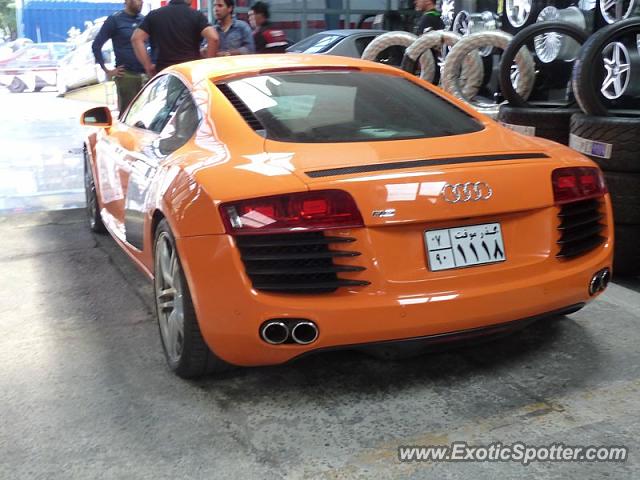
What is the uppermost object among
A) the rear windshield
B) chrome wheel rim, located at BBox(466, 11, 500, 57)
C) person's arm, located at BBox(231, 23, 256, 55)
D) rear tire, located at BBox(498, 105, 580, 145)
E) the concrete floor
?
chrome wheel rim, located at BBox(466, 11, 500, 57)

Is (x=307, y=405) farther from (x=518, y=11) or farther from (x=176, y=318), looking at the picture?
(x=518, y=11)

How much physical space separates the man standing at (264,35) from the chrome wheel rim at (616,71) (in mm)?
3324

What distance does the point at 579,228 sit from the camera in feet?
9.19

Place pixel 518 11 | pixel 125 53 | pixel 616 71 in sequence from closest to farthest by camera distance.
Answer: pixel 616 71 < pixel 125 53 < pixel 518 11

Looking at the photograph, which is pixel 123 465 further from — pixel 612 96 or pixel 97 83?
pixel 97 83

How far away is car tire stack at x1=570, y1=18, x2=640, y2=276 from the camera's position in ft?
12.9

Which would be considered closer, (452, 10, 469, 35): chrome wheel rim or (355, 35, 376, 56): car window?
(452, 10, 469, 35): chrome wheel rim

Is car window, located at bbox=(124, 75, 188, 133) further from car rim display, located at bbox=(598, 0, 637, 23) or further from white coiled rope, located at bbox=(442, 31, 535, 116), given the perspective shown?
car rim display, located at bbox=(598, 0, 637, 23)

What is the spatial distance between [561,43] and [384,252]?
6418 millimetres

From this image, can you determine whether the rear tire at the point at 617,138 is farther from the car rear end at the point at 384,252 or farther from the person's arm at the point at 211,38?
the person's arm at the point at 211,38

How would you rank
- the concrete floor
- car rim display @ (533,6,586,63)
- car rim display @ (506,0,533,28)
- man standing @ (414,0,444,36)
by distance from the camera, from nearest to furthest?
the concrete floor → car rim display @ (533,6,586,63) → car rim display @ (506,0,533,28) → man standing @ (414,0,444,36)

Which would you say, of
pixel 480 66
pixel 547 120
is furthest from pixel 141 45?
pixel 547 120

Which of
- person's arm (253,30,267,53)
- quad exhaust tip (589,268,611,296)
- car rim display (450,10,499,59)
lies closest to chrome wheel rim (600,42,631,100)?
car rim display (450,10,499,59)

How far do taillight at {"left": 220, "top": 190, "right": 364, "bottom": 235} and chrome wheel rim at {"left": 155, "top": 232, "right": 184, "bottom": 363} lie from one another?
0.51 m
